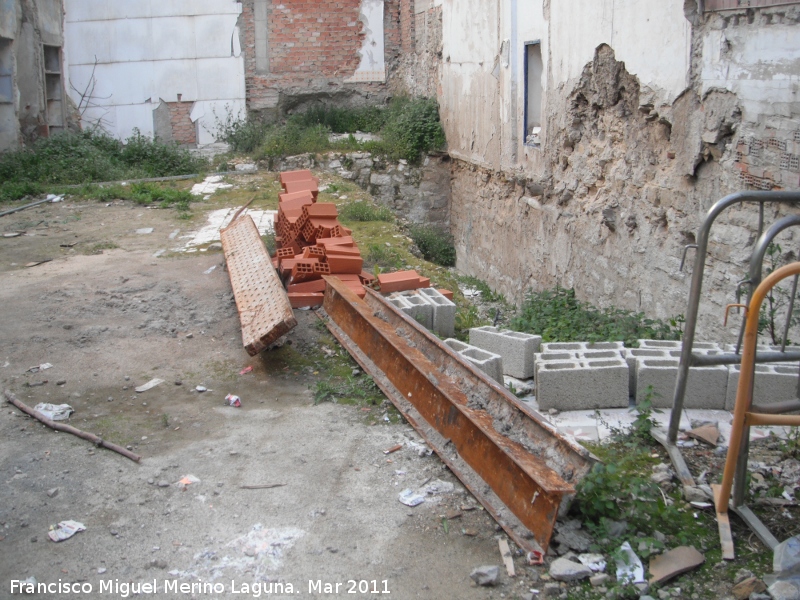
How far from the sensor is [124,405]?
5070mm

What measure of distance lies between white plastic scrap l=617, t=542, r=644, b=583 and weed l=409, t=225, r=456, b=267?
9769 mm

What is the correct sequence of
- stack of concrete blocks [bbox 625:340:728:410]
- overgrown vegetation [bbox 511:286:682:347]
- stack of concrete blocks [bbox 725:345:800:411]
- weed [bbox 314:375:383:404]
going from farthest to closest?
overgrown vegetation [bbox 511:286:682:347]
weed [bbox 314:375:383:404]
stack of concrete blocks [bbox 625:340:728:410]
stack of concrete blocks [bbox 725:345:800:411]

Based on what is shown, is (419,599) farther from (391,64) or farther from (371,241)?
(391,64)

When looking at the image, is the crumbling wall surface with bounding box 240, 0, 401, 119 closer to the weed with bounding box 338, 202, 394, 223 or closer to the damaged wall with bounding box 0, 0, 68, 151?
the damaged wall with bounding box 0, 0, 68, 151

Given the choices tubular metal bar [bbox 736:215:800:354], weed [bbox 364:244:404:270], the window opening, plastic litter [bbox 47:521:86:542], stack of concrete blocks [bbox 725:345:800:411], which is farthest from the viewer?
the window opening

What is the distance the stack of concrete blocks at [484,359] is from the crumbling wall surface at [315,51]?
1229 centimetres

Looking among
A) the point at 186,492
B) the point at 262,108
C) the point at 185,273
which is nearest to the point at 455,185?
the point at 262,108

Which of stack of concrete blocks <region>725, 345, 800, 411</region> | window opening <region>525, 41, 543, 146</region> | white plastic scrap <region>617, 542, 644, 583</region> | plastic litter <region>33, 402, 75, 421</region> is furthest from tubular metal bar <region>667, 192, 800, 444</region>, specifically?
window opening <region>525, 41, 543, 146</region>

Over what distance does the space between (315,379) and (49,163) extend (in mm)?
10212

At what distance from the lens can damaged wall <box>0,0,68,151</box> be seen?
13.5 meters

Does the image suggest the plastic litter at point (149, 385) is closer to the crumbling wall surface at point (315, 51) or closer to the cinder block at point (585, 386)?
the cinder block at point (585, 386)

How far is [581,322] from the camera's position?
6.92 meters

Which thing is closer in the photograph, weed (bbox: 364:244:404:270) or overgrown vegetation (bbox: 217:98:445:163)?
weed (bbox: 364:244:404:270)

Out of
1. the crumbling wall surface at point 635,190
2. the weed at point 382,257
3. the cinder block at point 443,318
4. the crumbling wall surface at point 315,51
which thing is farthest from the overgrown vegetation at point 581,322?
the crumbling wall surface at point 315,51
